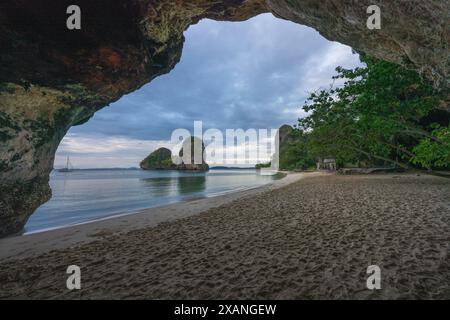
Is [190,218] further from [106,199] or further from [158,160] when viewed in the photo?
[158,160]

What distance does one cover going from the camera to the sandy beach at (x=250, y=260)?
9.42 feet

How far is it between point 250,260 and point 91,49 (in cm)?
965

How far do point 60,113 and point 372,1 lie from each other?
42.0 ft

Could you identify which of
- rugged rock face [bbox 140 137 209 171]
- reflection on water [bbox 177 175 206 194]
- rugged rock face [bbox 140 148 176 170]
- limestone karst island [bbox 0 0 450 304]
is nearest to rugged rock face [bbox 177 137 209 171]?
rugged rock face [bbox 140 137 209 171]

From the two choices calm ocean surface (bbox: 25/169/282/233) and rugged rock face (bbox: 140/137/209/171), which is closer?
calm ocean surface (bbox: 25/169/282/233)

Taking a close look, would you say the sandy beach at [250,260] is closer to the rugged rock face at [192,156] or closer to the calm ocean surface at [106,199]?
the calm ocean surface at [106,199]

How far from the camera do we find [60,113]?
31.0 feet

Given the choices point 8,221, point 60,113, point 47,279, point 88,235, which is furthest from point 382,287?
point 60,113

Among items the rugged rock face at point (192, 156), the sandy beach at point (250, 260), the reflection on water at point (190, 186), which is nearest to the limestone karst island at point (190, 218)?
the sandy beach at point (250, 260)

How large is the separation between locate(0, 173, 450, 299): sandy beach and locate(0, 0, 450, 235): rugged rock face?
3.38m

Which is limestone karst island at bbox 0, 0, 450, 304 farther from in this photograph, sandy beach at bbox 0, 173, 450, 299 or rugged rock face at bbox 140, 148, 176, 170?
rugged rock face at bbox 140, 148, 176, 170

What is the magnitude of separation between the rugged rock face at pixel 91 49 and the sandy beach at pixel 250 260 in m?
3.38

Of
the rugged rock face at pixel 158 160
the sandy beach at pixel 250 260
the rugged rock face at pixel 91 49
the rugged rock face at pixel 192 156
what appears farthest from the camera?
the rugged rock face at pixel 158 160

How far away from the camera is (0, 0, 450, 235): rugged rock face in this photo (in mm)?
6457
